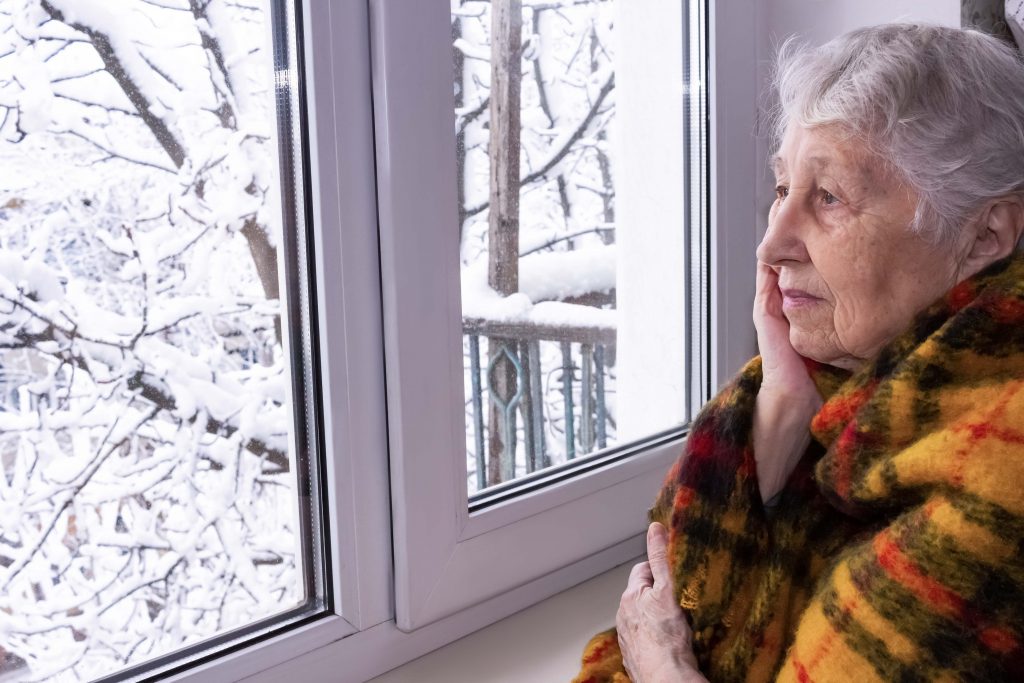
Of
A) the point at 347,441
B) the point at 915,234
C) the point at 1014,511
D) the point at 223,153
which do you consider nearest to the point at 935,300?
the point at 915,234

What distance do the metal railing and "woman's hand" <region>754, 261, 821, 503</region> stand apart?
1.16ft

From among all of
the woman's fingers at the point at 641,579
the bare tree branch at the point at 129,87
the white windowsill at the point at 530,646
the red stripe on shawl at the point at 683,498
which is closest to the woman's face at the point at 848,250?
the red stripe on shawl at the point at 683,498

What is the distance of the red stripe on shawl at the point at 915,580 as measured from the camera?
0.71 meters

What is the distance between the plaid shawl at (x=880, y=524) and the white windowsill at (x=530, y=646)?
3.9 inches

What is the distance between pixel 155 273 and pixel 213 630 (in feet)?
1.31

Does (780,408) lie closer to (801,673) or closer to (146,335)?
(801,673)

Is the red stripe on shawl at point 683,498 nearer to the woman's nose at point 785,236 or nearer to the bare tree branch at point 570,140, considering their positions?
the woman's nose at point 785,236

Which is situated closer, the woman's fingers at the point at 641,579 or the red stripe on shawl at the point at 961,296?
the red stripe on shawl at the point at 961,296

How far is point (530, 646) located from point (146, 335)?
66 centimetres

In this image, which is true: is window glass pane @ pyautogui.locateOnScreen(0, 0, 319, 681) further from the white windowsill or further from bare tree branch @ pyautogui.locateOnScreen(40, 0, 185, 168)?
the white windowsill

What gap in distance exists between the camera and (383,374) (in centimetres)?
103

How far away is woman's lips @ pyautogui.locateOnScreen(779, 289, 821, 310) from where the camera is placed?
1.00 metres

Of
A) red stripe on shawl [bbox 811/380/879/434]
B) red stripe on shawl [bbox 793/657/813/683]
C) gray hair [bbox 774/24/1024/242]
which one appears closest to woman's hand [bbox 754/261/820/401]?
red stripe on shawl [bbox 811/380/879/434]

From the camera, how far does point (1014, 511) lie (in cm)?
70
